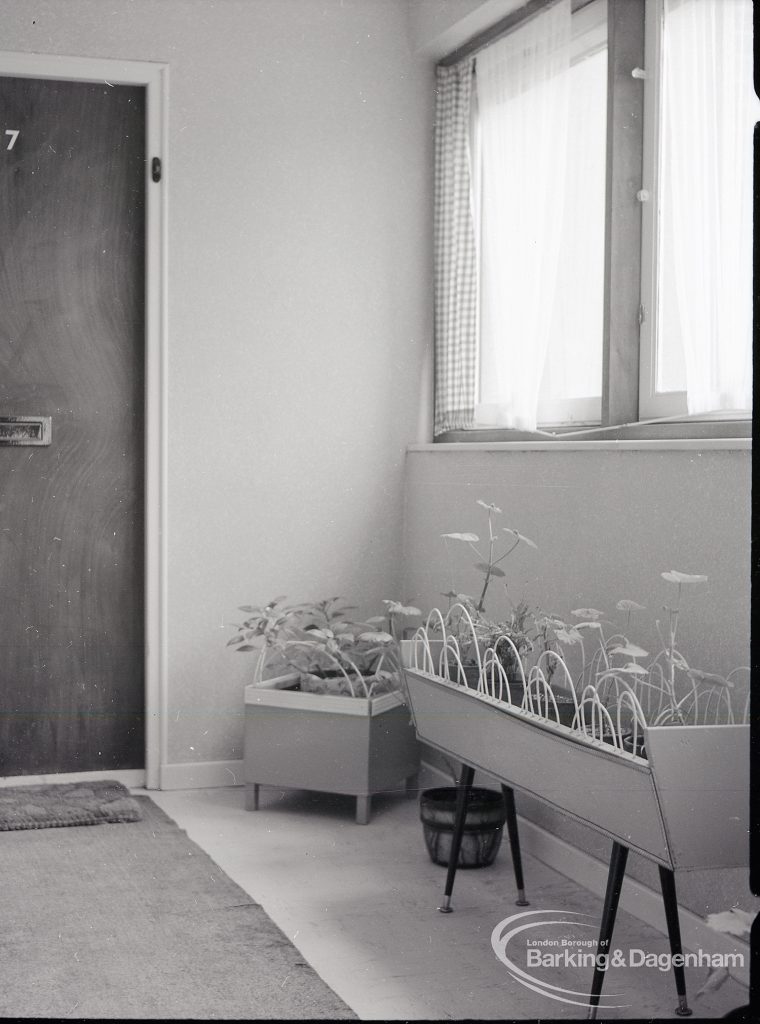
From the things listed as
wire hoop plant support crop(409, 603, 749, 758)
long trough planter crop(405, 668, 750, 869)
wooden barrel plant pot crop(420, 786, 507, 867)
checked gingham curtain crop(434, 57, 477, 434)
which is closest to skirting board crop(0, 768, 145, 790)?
wooden barrel plant pot crop(420, 786, 507, 867)

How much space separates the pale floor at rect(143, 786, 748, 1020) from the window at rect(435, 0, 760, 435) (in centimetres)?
86

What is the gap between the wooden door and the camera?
2.70 meters

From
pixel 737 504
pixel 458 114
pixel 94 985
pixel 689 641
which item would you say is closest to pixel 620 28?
pixel 458 114

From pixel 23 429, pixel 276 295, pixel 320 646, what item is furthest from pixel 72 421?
pixel 320 646

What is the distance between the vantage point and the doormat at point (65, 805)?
2.57 metres

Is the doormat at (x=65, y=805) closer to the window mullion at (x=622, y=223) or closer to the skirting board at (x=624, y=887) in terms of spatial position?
the skirting board at (x=624, y=887)

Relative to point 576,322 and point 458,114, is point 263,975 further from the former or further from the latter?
point 458,114

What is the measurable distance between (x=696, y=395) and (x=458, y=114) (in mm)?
999

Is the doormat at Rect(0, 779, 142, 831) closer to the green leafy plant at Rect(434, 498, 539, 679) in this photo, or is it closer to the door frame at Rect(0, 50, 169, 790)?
the door frame at Rect(0, 50, 169, 790)

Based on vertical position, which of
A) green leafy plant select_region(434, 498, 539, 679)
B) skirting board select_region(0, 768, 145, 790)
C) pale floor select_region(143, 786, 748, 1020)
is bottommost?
pale floor select_region(143, 786, 748, 1020)

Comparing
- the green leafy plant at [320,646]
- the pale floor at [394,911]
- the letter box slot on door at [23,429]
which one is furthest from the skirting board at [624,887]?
the letter box slot on door at [23,429]

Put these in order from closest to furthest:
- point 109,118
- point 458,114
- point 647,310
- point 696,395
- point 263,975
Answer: point 263,975, point 696,395, point 647,310, point 458,114, point 109,118

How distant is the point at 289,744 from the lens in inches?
107

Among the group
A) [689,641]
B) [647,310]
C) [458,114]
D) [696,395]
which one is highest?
[458,114]
